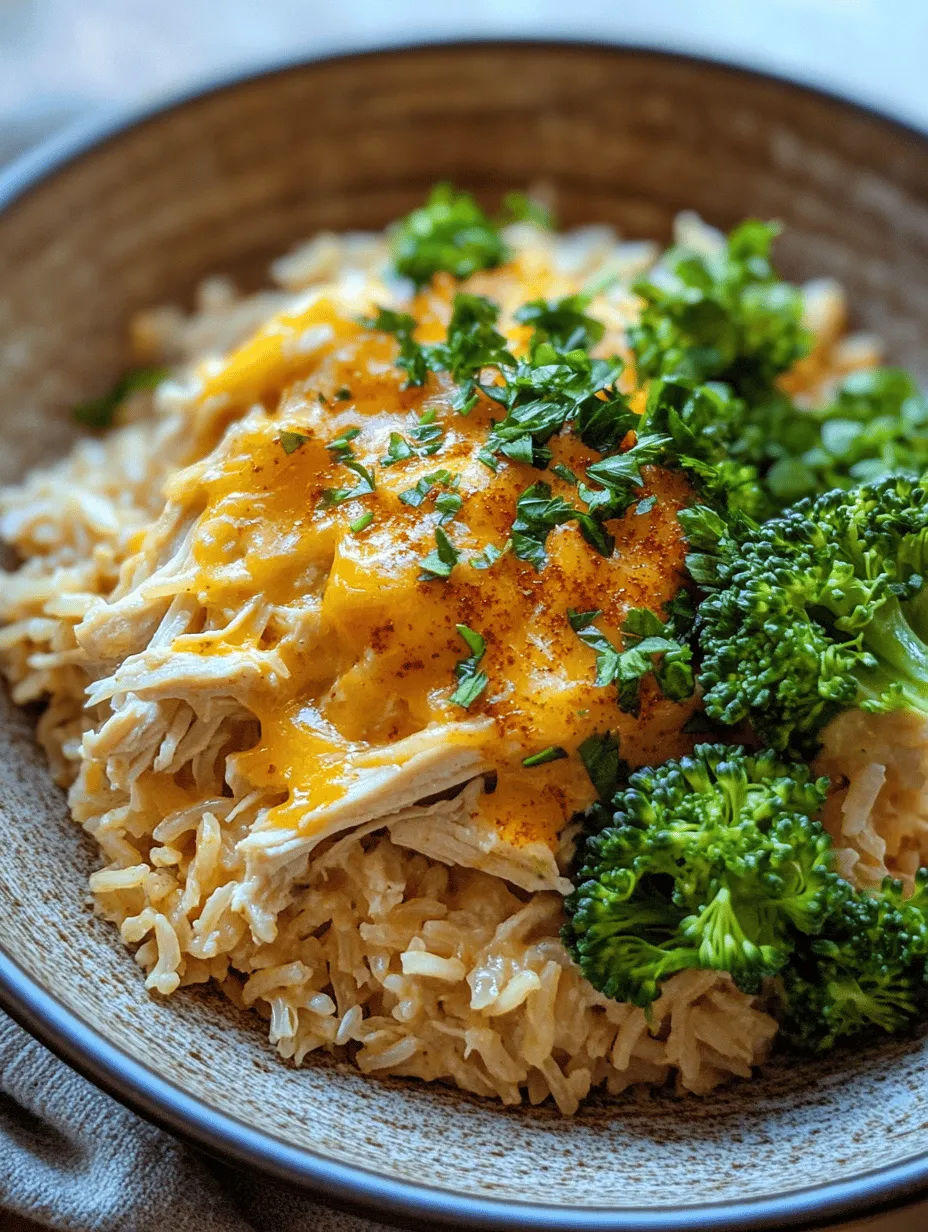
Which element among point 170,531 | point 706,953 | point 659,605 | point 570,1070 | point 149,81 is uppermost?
point 149,81

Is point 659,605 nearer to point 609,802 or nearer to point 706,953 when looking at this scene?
point 609,802

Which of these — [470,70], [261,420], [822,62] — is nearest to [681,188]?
[470,70]

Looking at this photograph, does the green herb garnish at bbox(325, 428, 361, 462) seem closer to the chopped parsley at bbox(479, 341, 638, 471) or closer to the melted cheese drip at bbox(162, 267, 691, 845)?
the melted cheese drip at bbox(162, 267, 691, 845)

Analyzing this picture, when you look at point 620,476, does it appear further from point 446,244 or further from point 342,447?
point 446,244

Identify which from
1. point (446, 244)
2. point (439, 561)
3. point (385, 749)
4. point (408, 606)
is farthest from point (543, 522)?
point (446, 244)

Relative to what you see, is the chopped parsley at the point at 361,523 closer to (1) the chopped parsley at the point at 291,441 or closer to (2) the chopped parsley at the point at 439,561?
(2) the chopped parsley at the point at 439,561

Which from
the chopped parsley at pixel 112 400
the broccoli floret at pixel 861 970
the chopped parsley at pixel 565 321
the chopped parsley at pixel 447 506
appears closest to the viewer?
the broccoli floret at pixel 861 970

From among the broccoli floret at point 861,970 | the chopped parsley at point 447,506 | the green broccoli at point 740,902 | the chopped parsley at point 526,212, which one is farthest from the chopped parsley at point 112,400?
the broccoli floret at point 861,970
